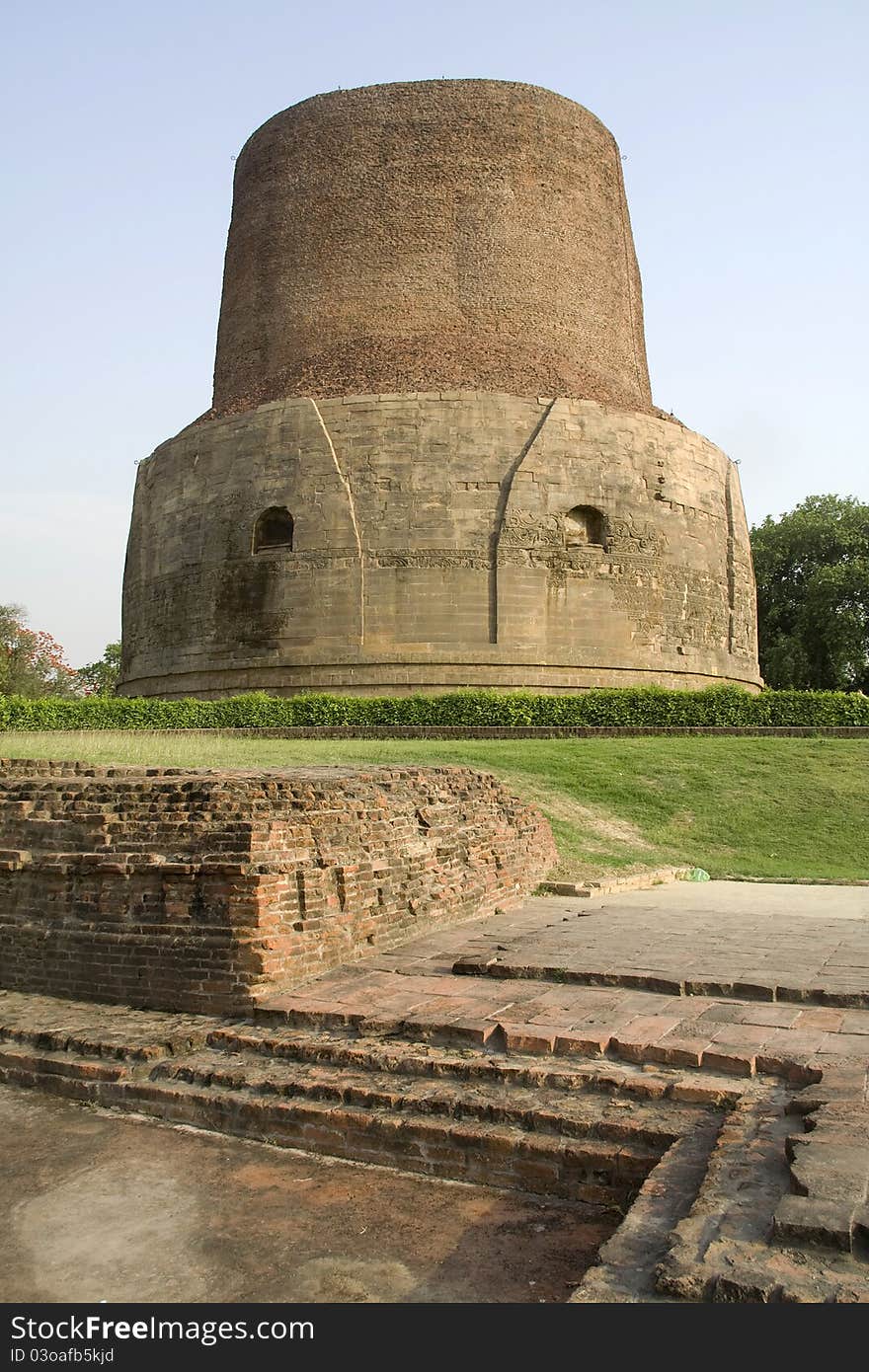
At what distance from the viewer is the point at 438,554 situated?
65.5ft

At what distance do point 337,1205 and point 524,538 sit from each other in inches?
693

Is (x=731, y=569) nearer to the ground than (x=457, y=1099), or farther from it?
farther from it

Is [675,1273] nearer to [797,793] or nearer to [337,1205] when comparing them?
[337,1205]

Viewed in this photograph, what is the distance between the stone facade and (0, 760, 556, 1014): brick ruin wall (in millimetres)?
13749

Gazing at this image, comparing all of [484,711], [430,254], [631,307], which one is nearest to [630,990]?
[484,711]

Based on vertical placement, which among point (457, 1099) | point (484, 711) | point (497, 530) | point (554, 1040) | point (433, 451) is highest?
point (433, 451)

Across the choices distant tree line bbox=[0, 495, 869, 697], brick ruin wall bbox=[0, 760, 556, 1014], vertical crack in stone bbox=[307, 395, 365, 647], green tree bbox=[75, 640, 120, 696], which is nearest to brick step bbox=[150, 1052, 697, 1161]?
brick ruin wall bbox=[0, 760, 556, 1014]

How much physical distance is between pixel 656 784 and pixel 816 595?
2270cm

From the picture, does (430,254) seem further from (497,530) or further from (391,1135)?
(391,1135)

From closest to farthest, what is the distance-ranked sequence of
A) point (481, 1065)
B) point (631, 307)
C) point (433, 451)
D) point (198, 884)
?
point (481, 1065), point (198, 884), point (433, 451), point (631, 307)

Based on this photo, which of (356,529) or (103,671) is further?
(103,671)

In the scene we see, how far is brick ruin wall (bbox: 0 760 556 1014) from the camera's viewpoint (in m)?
4.93

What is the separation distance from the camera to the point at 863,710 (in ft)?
60.4

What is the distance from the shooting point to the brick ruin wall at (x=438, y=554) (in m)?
19.9
